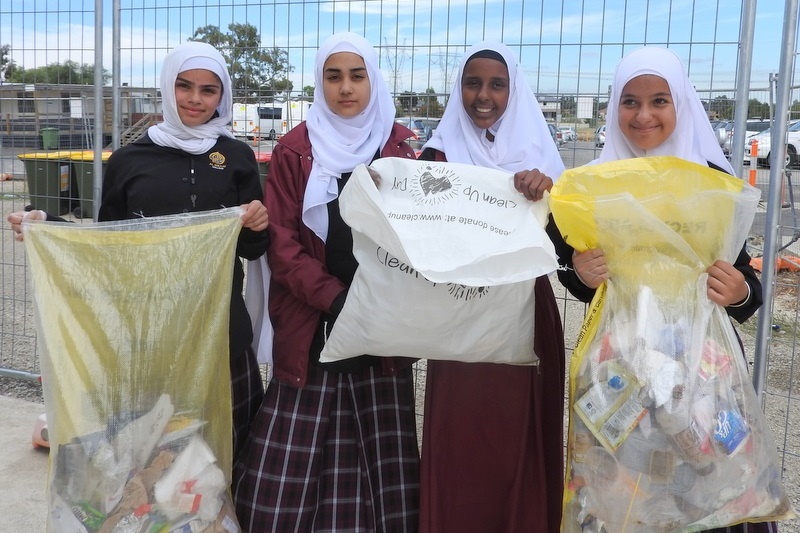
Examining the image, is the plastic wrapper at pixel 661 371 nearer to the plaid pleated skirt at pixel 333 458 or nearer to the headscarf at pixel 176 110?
the plaid pleated skirt at pixel 333 458

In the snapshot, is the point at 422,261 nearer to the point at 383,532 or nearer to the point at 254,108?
the point at 383,532

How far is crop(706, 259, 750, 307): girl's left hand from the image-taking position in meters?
1.95

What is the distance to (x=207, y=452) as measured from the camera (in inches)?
93.3

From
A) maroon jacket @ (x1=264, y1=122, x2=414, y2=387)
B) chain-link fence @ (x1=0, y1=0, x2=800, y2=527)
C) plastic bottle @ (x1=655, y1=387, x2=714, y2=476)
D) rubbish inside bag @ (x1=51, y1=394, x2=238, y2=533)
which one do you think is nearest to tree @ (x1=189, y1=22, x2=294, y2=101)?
chain-link fence @ (x1=0, y1=0, x2=800, y2=527)

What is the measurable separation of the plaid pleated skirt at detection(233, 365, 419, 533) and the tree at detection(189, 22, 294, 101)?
144 centimetres

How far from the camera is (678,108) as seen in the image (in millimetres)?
2199

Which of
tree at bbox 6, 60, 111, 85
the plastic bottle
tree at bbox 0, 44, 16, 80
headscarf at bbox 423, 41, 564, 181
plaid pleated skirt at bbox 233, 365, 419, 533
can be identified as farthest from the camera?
tree at bbox 0, 44, 16, 80

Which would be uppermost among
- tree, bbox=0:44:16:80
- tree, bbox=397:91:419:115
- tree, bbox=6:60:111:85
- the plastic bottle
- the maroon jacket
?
tree, bbox=0:44:16:80

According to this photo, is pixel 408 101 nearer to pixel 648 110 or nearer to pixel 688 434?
pixel 648 110

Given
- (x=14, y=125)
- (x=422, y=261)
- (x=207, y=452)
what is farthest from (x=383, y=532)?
(x=14, y=125)

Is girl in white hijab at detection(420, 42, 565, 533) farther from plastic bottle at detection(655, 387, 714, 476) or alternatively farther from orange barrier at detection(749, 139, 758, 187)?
orange barrier at detection(749, 139, 758, 187)

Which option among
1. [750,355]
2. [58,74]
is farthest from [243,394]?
[750,355]

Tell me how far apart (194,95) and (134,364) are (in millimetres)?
929

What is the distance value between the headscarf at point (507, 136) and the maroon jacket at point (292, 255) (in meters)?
0.20
